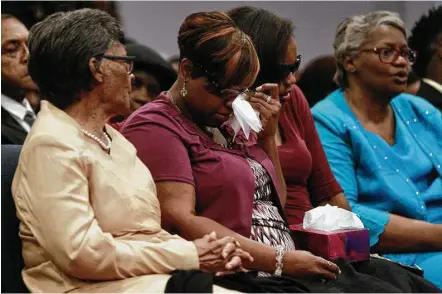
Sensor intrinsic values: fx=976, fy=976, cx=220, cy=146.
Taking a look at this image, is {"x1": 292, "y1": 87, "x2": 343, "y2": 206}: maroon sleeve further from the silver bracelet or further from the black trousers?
the silver bracelet

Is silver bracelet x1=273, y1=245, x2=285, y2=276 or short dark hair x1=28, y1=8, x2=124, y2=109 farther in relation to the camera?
silver bracelet x1=273, y1=245, x2=285, y2=276

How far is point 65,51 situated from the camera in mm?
2605

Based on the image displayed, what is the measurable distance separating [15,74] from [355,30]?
1.58 meters

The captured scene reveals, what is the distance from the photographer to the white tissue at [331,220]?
311cm

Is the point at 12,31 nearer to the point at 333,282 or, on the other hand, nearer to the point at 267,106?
the point at 267,106

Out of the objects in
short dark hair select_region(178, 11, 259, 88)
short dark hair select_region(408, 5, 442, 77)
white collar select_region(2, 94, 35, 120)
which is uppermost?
short dark hair select_region(178, 11, 259, 88)

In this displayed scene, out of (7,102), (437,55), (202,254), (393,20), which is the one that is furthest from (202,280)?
(437,55)

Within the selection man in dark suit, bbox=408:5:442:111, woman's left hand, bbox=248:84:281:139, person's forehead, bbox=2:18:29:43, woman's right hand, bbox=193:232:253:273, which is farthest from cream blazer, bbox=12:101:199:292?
man in dark suit, bbox=408:5:442:111

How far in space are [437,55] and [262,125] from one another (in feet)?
6.08

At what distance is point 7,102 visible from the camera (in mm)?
4461

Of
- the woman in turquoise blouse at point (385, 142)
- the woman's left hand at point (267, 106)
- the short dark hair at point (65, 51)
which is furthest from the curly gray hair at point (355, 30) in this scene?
the short dark hair at point (65, 51)

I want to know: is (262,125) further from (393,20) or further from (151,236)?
(393,20)

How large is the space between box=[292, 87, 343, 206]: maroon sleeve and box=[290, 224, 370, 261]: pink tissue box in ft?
1.56

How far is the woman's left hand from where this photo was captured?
3232 mm
